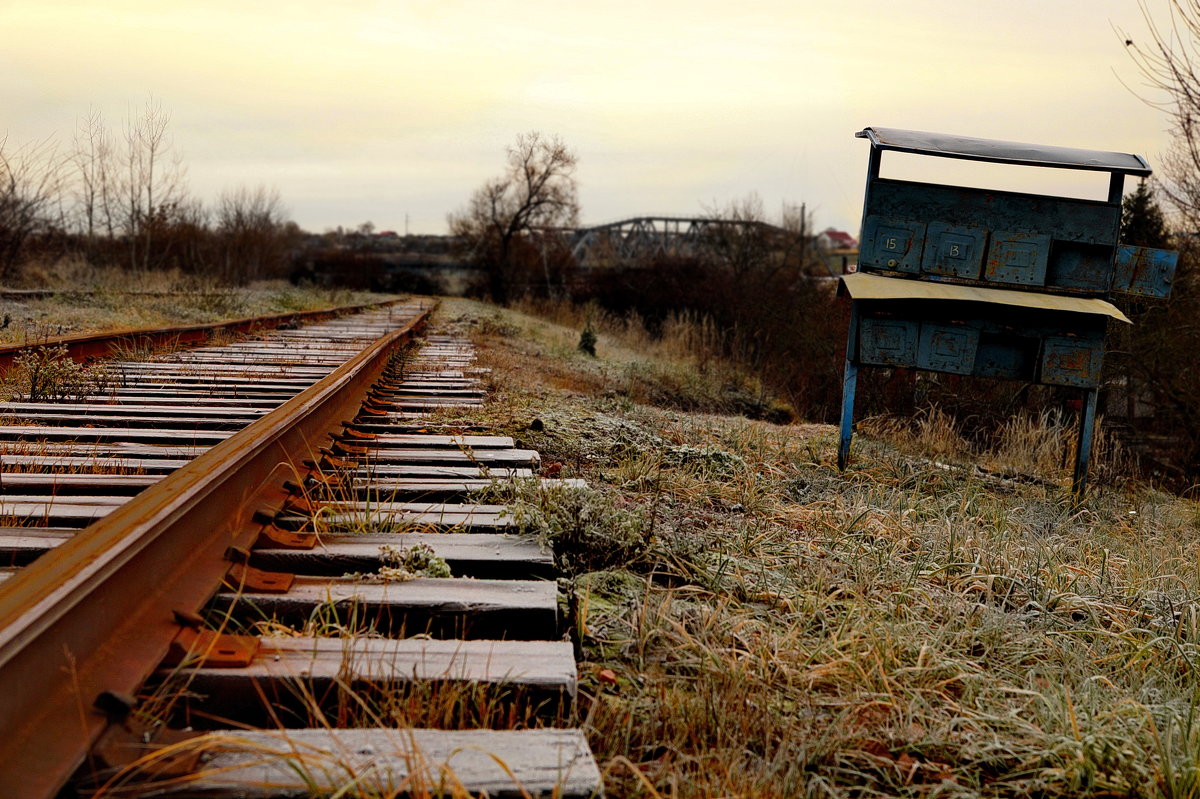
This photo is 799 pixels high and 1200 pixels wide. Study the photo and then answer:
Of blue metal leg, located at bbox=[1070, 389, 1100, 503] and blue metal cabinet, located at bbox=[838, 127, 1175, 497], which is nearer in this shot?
blue metal cabinet, located at bbox=[838, 127, 1175, 497]

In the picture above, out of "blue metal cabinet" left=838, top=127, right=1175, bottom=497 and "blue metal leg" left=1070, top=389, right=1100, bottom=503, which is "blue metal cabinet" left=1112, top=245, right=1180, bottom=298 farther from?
"blue metal leg" left=1070, top=389, right=1100, bottom=503

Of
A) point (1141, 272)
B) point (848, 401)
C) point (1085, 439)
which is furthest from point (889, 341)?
point (1141, 272)

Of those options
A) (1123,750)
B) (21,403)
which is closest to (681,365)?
(21,403)

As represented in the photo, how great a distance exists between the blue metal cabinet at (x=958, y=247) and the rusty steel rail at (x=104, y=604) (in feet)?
16.3

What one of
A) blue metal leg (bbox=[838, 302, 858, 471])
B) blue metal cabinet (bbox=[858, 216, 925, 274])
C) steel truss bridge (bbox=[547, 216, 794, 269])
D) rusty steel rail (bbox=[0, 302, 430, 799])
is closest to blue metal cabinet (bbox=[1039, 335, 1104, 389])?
blue metal cabinet (bbox=[858, 216, 925, 274])

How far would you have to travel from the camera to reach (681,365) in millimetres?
14633

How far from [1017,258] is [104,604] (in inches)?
239

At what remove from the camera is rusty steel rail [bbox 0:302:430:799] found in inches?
58.1

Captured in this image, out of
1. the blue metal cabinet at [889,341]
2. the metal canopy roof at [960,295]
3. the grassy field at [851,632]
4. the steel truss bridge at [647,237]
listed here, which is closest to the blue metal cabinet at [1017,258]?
the metal canopy roof at [960,295]

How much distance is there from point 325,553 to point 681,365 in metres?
12.3

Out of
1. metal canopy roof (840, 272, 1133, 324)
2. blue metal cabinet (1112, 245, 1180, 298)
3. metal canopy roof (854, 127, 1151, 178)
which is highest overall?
metal canopy roof (854, 127, 1151, 178)

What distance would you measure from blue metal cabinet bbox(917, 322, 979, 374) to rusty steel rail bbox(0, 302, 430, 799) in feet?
14.9

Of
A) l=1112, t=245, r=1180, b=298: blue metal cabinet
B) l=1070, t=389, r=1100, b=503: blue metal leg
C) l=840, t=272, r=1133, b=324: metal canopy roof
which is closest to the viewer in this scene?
l=840, t=272, r=1133, b=324: metal canopy roof

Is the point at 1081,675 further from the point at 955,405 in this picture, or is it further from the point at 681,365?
the point at 681,365
